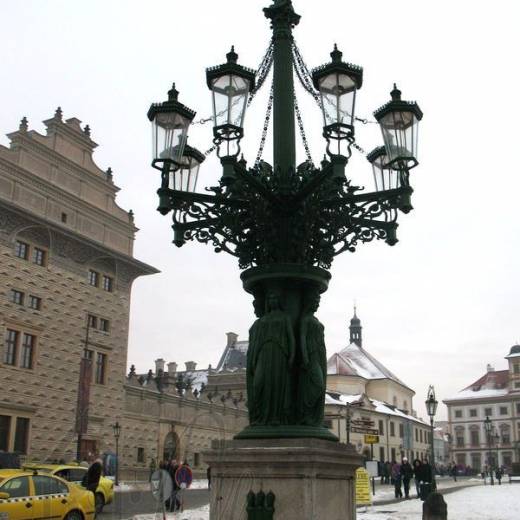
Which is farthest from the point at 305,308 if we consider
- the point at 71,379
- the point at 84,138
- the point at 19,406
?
the point at 84,138

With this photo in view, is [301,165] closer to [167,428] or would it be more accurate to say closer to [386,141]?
[386,141]

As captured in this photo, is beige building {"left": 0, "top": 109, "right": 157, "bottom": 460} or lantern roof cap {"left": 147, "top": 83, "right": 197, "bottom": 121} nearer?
lantern roof cap {"left": 147, "top": 83, "right": 197, "bottom": 121}

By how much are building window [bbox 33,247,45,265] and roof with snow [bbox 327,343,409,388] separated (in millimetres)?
52247

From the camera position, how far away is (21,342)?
1302 inches

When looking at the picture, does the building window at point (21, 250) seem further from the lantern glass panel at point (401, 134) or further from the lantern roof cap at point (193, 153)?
the lantern glass panel at point (401, 134)

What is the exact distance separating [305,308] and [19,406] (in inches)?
1128

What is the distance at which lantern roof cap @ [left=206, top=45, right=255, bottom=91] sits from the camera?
279 inches

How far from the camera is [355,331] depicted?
99875 mm

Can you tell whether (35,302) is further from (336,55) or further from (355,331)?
(355,331)

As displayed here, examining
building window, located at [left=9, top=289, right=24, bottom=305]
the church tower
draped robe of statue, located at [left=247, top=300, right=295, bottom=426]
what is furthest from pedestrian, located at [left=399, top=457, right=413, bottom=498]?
the church tower

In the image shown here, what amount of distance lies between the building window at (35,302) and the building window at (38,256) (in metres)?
1.77

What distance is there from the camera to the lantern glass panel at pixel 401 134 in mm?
7195

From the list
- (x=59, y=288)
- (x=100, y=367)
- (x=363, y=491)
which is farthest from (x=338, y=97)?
(x=100, y=367)

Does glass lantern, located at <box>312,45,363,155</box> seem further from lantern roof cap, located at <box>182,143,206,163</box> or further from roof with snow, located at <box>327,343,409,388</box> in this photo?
roof with snow, located at <box>327,343,409,388</box>
